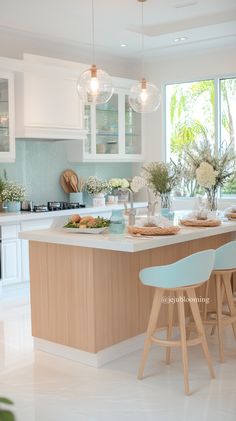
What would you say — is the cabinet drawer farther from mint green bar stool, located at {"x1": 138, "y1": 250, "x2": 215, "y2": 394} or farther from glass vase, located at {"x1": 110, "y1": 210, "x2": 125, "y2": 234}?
mint green bar stool, located at {"x1": 138, "y1": 250, "x2": 215, "y2": 394}

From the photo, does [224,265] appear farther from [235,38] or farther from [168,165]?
[235,38]

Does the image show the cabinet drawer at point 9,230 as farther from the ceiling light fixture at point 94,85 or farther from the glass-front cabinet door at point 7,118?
the ceiling light fixture at point 94,85

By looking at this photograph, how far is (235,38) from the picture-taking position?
623 centimetres

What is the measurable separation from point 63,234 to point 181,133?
3905mm

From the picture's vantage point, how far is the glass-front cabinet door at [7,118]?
570 centimetres

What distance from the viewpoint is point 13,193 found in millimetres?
5871

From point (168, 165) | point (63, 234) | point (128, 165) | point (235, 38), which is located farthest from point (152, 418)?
point (128, 165)

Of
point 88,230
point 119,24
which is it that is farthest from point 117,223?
point 119,24

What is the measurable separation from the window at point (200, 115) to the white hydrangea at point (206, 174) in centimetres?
212

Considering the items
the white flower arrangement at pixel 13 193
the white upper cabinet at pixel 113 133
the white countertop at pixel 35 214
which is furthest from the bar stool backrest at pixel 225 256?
the white upper cabinet at pixel 113 133

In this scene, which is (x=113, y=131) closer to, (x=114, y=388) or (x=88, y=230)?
(x=88, y=230)

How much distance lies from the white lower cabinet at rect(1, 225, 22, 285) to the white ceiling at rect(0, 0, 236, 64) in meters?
2.11

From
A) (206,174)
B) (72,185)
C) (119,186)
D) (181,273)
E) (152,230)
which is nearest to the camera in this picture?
(181,273)

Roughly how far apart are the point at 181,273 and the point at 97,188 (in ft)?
11.9
